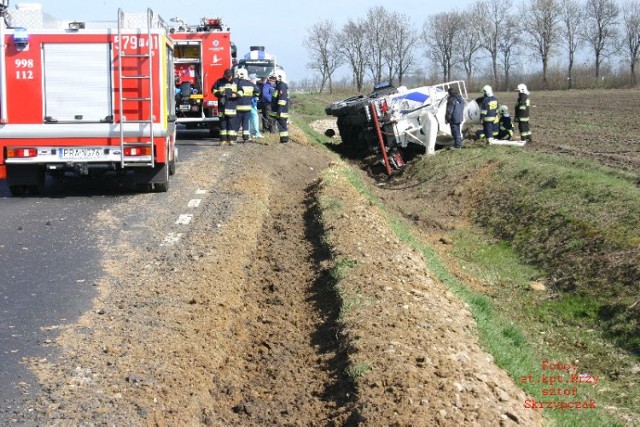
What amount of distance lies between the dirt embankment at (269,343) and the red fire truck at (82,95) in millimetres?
2624

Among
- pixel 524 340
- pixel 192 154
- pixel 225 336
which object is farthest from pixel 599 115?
pixel 225 336

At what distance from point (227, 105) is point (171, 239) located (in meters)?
10.6

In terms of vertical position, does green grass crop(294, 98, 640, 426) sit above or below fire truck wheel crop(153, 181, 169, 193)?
below

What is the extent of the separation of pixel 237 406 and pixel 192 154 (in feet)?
45.1

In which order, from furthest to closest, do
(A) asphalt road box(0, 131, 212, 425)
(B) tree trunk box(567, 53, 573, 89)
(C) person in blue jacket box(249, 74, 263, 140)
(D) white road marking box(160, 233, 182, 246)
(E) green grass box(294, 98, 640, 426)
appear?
(B) tree trunk box(567, 53, 573, 89), (C) person in blue jacket box(249, 74, 263, 140), (D) white road marking box(160, 233, 182, 246), (E) green grass box(294, 98, 640, 426), (A) asphalt road box(0, 131, 212, 425)

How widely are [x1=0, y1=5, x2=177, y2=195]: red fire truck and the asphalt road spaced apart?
0.70 m

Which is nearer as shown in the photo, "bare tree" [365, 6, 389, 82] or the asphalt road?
the asphalt road

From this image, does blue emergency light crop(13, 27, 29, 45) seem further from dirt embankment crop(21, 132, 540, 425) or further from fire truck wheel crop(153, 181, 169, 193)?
dirt embankment crop(21, 132, 540, 425)

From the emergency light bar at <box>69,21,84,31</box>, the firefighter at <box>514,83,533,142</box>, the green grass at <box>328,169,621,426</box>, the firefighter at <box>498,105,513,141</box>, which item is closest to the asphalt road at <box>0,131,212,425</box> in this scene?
the emergency light bar at <box>69,21,84,31</box>

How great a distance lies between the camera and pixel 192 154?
18.7m

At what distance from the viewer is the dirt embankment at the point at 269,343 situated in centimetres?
509

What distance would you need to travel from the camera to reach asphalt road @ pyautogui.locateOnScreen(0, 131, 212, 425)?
18.2 feet

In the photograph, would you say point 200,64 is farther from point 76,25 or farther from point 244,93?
point 76,25

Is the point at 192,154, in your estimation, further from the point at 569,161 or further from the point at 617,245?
the point at 617,245
